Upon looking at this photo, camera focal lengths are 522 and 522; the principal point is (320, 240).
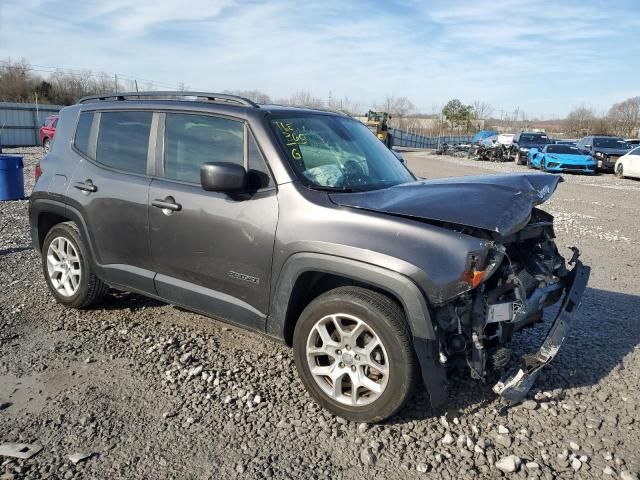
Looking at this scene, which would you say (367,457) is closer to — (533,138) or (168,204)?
(168,204)

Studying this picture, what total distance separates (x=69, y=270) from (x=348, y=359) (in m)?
3.00

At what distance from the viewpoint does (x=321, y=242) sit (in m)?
3.14

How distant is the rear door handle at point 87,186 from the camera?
435 centimetres

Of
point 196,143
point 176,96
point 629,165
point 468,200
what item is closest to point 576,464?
point 468,200

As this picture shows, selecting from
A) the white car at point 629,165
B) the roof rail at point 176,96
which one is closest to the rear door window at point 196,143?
the roof rail at point 176,96

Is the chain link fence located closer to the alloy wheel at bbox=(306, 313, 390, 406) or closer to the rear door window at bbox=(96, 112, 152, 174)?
the rear door window at bbox=(96, 112, 152, 174)

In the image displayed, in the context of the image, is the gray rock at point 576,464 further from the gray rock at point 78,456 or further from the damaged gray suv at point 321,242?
the gray rock at point 78,456

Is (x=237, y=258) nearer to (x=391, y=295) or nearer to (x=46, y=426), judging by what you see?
(x=391, y=295)

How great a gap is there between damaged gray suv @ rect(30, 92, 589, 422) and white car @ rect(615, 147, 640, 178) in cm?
1897

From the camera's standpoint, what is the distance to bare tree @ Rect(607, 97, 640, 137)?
5097 centimetres

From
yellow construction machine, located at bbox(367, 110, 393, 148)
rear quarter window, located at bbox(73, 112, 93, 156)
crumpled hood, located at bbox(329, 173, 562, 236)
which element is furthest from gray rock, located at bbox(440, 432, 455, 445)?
yellow construction machine, located at bbox(367, 110, 393, 148)

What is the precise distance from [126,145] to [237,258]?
1.58 metres

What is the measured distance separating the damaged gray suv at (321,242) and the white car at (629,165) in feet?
62.2

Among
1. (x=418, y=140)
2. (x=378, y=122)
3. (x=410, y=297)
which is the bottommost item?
(x=418, y=140)
